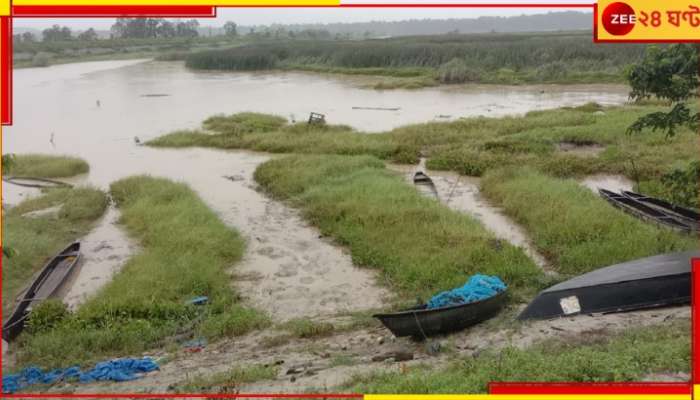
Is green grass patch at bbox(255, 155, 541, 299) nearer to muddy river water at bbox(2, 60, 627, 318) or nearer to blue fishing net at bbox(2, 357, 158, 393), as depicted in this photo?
muddy river water at bbox(2, 60, 627, 318)

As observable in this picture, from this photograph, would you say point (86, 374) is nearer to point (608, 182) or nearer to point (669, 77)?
point (669, 77)

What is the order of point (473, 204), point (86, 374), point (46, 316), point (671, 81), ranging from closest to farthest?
point (86, 374), point (671, 81), point (46, 316), point (473, 204)

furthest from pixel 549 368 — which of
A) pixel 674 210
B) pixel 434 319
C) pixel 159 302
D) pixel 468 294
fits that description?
pixel 674 210

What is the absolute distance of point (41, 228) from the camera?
35.1ft

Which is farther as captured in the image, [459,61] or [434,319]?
[459,61]

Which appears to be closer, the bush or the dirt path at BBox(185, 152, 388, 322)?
the bush

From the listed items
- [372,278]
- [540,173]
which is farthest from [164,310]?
[540,173]

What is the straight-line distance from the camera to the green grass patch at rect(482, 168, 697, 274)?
811 cm

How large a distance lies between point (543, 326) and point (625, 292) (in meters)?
0.99

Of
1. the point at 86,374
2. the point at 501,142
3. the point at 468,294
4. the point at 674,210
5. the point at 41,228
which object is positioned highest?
the point at 501,142

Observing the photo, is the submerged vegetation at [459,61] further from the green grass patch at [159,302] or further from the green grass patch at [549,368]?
the green grass patch at [549,368]

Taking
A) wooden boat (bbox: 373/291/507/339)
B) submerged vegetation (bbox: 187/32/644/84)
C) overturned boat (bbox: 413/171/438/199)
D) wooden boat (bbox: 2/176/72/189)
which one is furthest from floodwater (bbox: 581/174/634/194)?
submerged vegetation (bbox: 187/32/644/84)

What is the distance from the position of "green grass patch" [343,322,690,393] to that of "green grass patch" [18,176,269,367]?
8.75ft

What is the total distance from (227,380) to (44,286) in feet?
14.3
